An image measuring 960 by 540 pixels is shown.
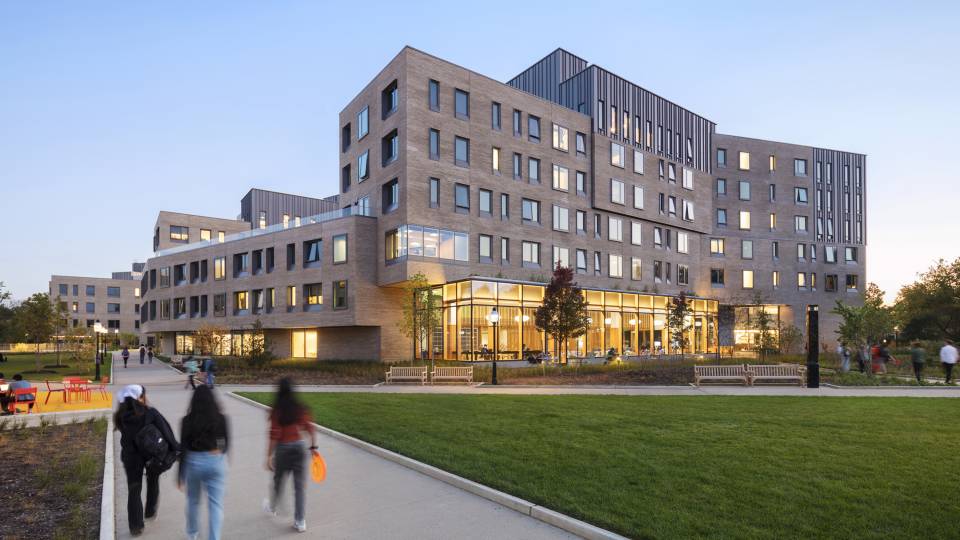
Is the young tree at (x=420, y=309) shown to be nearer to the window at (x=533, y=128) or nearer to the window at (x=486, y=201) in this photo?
the window at (x=486, y=201)

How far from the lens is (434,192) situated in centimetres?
3756

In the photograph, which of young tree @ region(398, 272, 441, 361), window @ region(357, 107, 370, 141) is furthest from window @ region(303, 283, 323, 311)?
window @ region(357, 107, 370, 141)

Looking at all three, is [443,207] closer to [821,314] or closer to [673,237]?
[673,237]

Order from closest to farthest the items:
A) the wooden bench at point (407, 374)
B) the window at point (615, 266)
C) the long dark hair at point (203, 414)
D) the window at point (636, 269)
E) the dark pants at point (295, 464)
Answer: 1. the long dark hair at point (203, 414)
2. the dark pants at point (295, 464)
3. the wooden bench at point (407, 374)
4. the window at point (615, 266)
5. the window at point (636, 269)

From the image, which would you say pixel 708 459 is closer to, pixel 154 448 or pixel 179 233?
pixel 154 448

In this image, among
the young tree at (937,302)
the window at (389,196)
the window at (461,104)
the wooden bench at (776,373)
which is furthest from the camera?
the young tree at (937,302)

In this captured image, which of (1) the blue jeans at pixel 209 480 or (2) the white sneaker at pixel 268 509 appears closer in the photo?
(1) the blue jeans at pixel 209 480

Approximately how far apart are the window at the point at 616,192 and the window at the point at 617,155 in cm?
160

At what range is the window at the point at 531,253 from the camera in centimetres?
4234

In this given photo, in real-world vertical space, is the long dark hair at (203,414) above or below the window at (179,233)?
below

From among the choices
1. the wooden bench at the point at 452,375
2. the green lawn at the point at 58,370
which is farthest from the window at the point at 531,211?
the green lawn at the point at 58,370

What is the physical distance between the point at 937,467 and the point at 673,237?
1944 inches

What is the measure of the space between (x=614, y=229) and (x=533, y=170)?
10.9 m

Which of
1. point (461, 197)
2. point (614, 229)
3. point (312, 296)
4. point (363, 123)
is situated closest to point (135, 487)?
point (461, 197)
